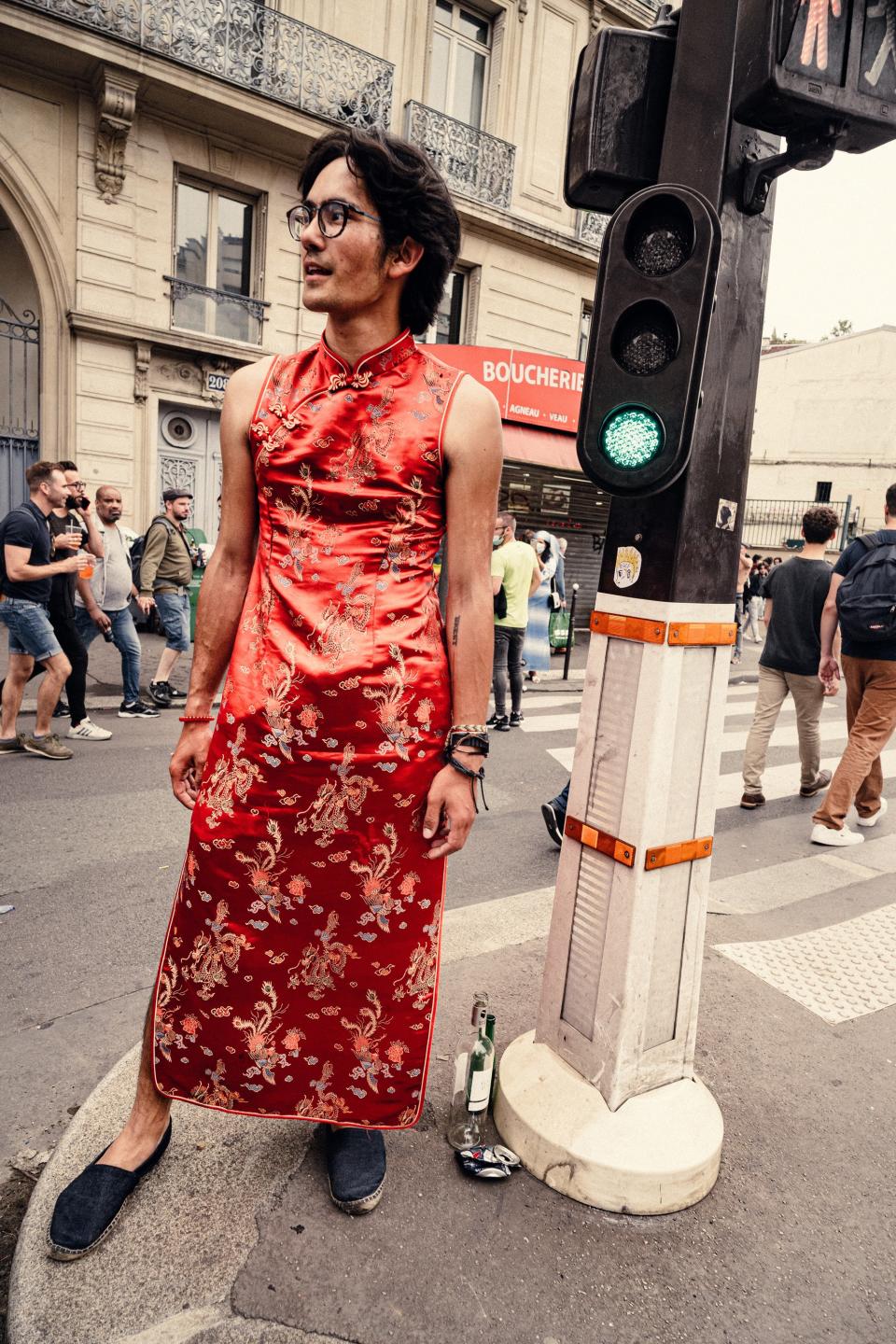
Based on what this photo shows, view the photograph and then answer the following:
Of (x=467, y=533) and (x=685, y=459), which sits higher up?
(x=685, y=459)

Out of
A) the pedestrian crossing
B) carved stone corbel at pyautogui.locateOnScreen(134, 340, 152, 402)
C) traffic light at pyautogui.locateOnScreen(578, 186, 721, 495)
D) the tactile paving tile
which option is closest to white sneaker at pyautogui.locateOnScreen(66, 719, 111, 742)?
the pedestrian crossing

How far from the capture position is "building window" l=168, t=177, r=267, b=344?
13078 millimetres

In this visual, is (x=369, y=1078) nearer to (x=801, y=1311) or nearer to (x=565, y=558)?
(x=801, y=1311)

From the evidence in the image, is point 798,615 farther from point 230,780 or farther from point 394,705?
point 230,780

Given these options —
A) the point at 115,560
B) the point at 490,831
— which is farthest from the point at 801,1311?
the point at 115,560

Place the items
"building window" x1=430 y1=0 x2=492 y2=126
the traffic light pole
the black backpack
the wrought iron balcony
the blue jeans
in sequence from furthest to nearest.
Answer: the wrought iron balcony
"building window" x1=430 y1=0 x2=492 y2=126
the blue jeans
the black backpack
the traffic light pole

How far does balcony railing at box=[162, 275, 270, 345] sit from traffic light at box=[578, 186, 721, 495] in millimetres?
12416

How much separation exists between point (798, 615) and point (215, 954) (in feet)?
16.7

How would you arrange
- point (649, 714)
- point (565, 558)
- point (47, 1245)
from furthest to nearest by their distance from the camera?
point (565, 558), point (649, 714), point (47, 1245)

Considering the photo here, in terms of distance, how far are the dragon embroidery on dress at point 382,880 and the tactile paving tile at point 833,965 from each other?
2.07 metres

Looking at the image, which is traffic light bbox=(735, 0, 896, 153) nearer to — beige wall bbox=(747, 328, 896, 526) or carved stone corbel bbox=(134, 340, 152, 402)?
carved stone corbel bbox=(134, 340, 152, 402)

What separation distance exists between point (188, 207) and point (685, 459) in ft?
44.7

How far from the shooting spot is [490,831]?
17.3 ft

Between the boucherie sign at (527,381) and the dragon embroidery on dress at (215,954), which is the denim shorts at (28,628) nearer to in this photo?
the dragon embroidery on dress at (215,954)
